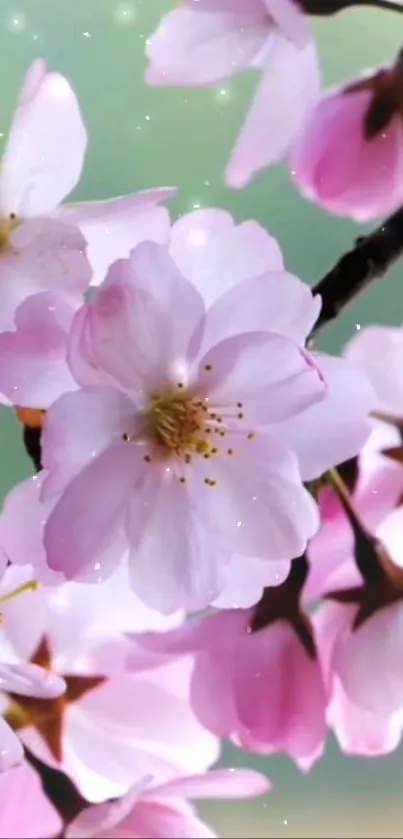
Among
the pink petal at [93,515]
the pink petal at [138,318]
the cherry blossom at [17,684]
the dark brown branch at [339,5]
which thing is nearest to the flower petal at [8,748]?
the cherry blossom at [17,684]

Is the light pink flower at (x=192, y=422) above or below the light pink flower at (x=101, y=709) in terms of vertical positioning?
above

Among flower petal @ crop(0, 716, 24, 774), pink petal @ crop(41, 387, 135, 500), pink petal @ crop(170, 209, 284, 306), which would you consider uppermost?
pink petal @ crop(170, 209, 284, 306)

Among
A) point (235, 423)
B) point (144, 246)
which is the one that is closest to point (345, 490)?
point (235, 423)

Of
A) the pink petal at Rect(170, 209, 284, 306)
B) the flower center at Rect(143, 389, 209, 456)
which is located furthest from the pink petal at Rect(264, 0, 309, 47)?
the flower center at Rect(143, 389, 209, 456)

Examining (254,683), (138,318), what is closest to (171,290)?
(138,318)

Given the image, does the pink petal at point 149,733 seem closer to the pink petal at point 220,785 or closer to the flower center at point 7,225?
the pink petal at point 220,785

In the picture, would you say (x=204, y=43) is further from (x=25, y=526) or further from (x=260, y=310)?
(x=25, y=526)

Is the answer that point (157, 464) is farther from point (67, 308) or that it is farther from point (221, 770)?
point (221, 770)

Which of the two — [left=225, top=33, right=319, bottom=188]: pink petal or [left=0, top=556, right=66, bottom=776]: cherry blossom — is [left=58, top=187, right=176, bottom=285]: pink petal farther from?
[left=0, top=556, right=66, bottom=776]: cherry blossom
